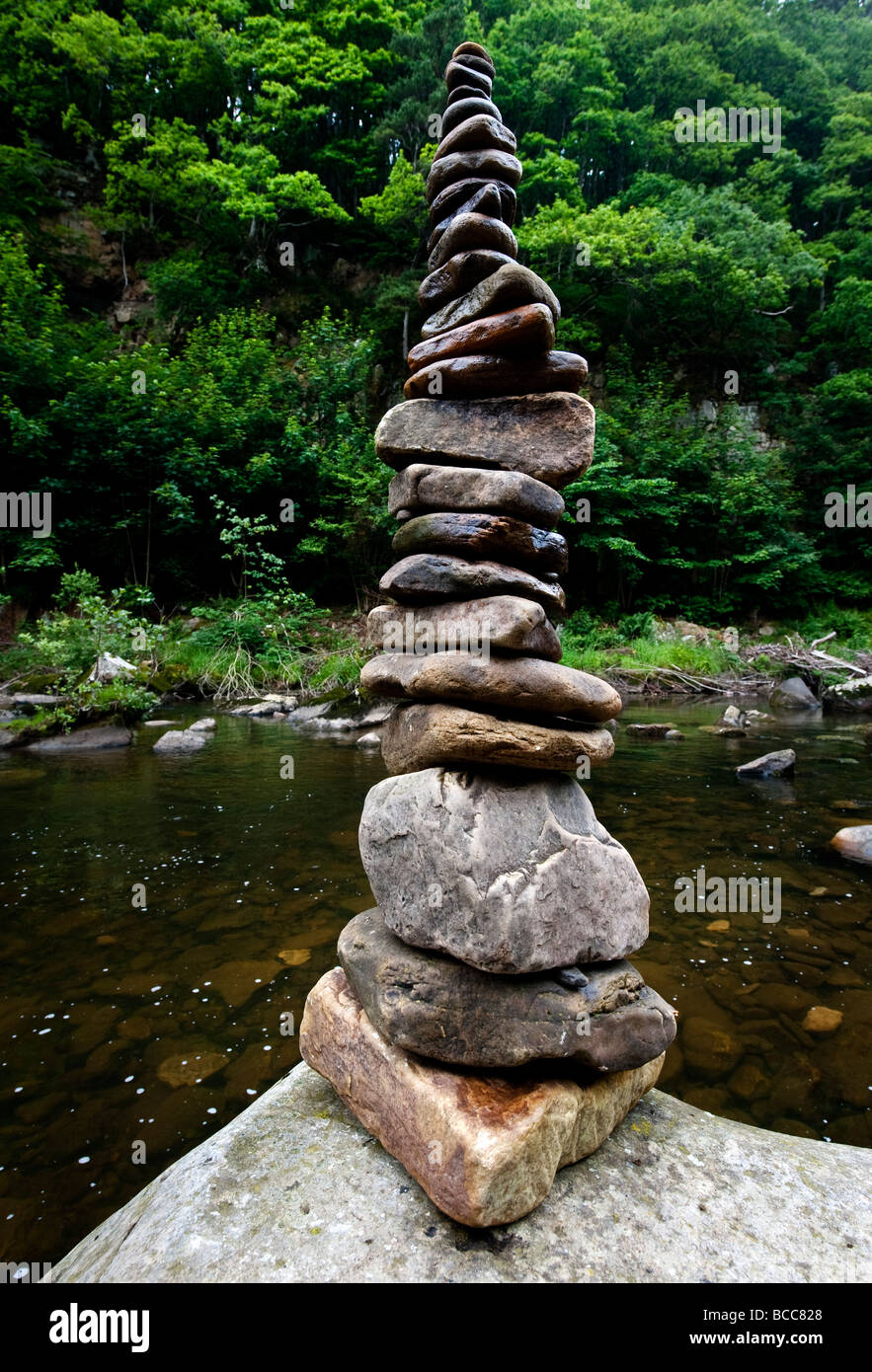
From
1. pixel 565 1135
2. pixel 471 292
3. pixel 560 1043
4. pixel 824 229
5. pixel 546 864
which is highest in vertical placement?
pixel 824 229

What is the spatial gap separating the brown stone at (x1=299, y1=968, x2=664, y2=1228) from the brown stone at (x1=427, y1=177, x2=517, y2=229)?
425cm

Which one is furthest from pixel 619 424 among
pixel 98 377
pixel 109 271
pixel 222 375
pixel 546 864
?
pixel 546 864

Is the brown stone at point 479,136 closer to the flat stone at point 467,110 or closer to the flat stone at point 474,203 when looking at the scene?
the flat stone at point 467,110

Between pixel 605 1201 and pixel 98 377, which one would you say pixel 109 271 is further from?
pixel 605 1201

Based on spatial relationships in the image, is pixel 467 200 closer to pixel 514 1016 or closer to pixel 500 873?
pixel 500 873

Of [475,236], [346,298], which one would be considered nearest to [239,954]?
[475,236]

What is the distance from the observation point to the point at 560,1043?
2.29 metres

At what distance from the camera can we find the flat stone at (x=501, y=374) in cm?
307

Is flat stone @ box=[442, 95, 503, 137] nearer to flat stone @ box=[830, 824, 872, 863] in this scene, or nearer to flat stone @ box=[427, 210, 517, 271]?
flat stone @ box=[427, 210, 517, 271]

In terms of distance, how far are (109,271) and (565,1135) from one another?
31.7 m

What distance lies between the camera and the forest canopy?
63.4 feet

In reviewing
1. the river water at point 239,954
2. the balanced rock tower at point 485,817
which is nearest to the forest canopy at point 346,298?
the river water at point 239,954

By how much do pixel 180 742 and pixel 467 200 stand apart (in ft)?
30.9

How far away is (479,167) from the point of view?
11.5 ft
